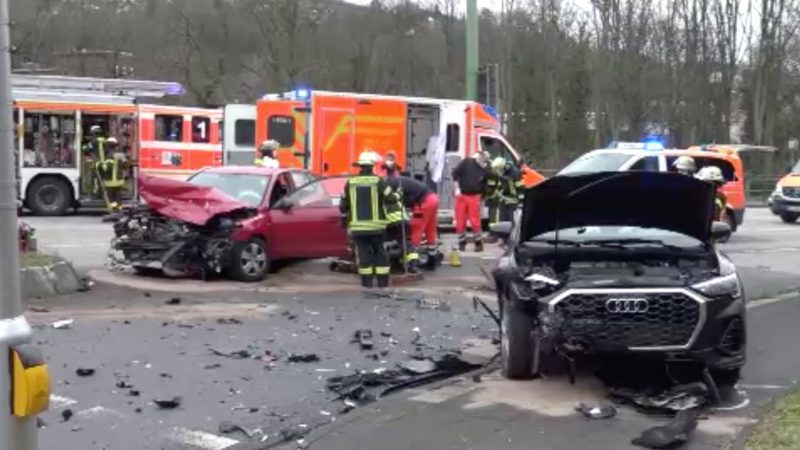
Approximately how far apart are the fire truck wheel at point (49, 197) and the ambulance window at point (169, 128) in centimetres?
282

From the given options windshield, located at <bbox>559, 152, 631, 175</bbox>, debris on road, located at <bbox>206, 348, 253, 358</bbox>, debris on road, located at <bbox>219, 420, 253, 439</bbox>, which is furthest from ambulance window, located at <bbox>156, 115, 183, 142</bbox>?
debris on road, located at <bbox>219, 420, 253, 439</bbox>

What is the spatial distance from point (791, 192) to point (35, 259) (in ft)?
71.0

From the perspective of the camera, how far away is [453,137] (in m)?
21.0

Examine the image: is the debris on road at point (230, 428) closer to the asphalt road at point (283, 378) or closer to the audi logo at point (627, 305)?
the asphalt road at point (283, 378)

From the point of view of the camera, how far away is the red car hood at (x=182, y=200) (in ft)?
40.8

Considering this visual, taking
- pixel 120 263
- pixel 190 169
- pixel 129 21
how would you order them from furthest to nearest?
pixel 129 21
pixel 190 169
pixel 120 263

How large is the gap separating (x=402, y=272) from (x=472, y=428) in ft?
24.4

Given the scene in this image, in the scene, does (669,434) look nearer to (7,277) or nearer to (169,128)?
(7,277)

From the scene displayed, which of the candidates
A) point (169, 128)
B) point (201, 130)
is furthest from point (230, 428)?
point (201, 130)

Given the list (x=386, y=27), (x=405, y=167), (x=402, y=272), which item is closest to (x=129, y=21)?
(x=386, y=27)

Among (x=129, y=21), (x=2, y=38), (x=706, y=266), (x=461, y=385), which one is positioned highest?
(x=129, y=21)

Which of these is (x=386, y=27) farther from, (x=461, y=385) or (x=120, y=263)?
(x=461, y=385)

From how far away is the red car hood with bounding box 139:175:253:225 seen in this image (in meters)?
12.4

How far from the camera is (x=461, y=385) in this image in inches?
299
